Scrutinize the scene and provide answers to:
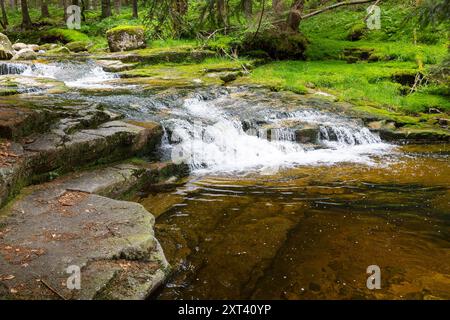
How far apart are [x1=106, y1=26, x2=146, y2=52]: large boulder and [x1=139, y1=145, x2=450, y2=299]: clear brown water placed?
1312 centimetres

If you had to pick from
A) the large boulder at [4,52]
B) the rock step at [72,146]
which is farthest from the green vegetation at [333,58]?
the rock step at [72,146]

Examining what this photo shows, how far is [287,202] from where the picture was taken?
20.1ft

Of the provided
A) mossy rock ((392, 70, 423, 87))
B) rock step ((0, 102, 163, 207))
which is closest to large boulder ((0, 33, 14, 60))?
rock step ((0, 102, 163, 207))

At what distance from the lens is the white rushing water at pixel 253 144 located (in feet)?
28.4

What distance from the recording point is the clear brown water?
3.88m

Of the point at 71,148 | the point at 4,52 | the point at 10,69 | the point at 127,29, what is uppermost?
the point at 127,29

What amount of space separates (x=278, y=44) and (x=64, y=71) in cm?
903

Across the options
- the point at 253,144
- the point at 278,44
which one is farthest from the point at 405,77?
the point at 253,144

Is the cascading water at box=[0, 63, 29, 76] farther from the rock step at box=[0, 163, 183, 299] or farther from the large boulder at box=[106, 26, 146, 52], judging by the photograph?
the rock step at box=[0, 163, 183, 299]

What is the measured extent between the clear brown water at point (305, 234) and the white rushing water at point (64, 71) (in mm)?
8682

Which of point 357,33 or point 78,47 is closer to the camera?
point 357,33

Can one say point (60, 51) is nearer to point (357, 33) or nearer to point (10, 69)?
point (10, 69)

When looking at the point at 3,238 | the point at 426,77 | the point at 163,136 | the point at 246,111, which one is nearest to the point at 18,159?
the point at 3,238

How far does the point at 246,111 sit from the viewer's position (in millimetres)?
11109
